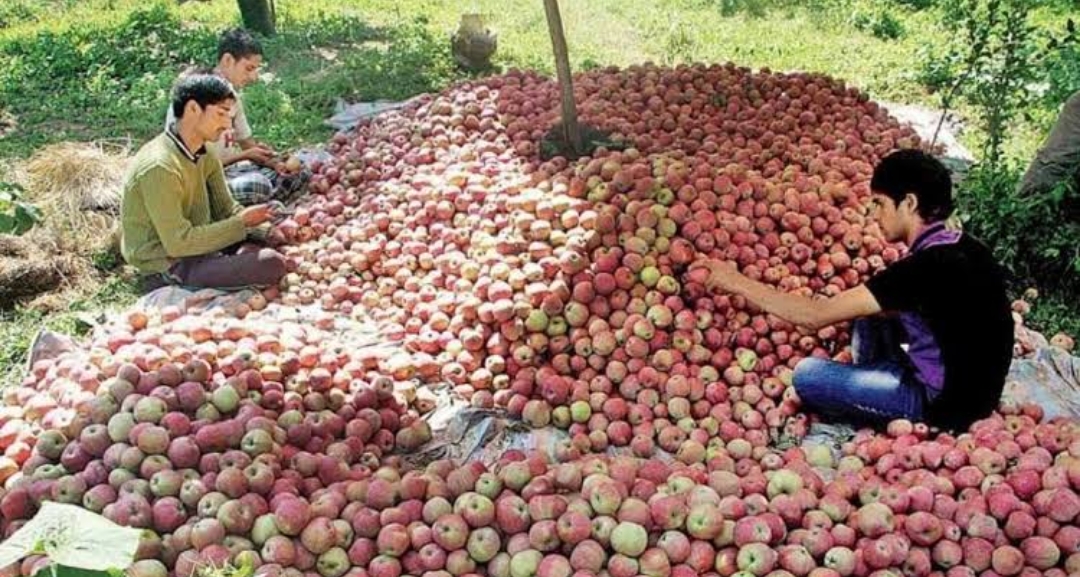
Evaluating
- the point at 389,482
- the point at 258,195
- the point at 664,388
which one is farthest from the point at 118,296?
the point at 664,388

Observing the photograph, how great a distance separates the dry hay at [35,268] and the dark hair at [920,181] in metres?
3.76

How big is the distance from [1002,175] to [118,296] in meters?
4.35

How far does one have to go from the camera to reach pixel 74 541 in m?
1.59

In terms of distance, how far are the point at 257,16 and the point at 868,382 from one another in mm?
6806

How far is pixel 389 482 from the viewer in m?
2.77

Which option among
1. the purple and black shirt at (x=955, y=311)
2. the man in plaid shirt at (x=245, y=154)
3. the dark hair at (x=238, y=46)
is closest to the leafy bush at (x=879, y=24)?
the man in plaid shirt at (x=245, y=154)

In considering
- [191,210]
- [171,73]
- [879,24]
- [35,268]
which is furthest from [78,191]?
[879,24]

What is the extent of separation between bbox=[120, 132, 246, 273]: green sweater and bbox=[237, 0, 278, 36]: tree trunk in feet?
15.0

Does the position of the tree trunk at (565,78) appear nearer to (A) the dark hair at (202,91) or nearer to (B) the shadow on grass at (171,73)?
(A) the dark hair at (202,91)

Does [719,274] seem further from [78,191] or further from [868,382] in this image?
[78,191]

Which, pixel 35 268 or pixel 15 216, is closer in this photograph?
Answer: pixel 15 216

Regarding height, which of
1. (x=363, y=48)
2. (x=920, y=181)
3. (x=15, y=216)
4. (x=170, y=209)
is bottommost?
(x=363, y=48)

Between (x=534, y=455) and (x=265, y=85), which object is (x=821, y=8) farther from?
(x=534, y=455)

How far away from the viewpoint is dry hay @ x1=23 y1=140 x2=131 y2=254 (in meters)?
4.94
